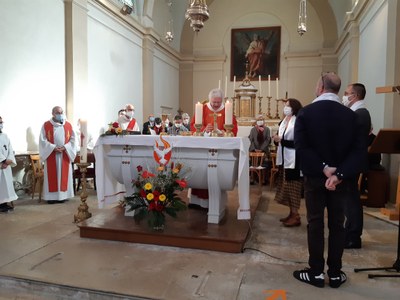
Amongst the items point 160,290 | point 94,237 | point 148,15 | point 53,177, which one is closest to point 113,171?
point 94,237

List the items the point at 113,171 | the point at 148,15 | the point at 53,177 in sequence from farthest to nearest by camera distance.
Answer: the point at 148,15 < the point at 53,177 < the point at 113,171

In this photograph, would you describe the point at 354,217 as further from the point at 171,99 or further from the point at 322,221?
the point at 171,99

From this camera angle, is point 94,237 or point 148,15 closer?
point 94,237

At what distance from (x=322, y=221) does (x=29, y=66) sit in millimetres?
5953

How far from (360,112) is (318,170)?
4.08ft

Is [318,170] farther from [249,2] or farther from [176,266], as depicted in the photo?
[249,2]

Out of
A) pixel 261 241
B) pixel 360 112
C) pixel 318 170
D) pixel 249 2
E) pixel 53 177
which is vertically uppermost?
pixel 249 2

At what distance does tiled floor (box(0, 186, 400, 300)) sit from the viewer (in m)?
2.54

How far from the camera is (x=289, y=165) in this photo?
13.2 feet

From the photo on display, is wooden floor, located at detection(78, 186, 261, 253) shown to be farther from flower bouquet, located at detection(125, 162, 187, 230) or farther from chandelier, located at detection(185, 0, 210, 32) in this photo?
chandelier, located at detection(185, 0, 210, 32)

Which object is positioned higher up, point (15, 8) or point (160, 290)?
point (15, 8)

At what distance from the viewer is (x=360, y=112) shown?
11.0 ft

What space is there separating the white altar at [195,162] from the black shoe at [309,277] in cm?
100

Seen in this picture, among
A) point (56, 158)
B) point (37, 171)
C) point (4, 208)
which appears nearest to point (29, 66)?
point (56, 158)
